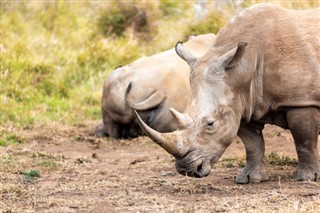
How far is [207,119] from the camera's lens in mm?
7434

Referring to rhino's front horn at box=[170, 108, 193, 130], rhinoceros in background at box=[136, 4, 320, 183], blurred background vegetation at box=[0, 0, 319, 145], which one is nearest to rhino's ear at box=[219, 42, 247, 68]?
rhinoceros in background at box=[136, 4, 320, 183]

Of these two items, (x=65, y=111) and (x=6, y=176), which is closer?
(x=6, y=176)

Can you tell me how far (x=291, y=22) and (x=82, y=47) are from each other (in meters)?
9.00

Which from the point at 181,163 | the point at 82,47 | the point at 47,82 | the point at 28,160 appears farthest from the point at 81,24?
the point at 181,163

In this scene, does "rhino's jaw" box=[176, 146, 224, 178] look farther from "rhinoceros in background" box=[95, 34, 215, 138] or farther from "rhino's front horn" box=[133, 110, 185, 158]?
"rhinoceros in background" box=[95, 34, 215, 138]

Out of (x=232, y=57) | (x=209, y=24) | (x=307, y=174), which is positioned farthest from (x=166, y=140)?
(x=209, y=24)

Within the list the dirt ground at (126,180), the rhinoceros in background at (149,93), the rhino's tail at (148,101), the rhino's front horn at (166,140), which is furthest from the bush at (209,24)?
the rhino's front horn at (166,140)

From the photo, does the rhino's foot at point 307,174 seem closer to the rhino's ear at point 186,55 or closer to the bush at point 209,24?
the rhino's ear at point 186,55

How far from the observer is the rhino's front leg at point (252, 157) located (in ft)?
26.7

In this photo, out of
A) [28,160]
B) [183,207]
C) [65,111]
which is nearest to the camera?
[183,207]

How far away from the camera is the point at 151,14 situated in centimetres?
1805

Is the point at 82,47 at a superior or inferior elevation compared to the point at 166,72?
inferior

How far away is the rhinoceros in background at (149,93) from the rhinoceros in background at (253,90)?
9.72ft

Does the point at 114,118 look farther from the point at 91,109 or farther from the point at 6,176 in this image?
the point at 6,176
